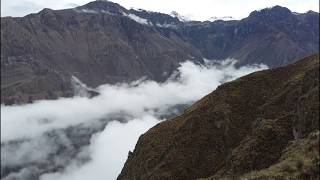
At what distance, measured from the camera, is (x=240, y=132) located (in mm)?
93500

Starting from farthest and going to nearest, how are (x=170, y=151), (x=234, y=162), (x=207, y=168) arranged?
(x=170, y=151), (x=207, y=168), (x=234, y=162)

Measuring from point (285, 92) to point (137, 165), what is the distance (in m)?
28.3

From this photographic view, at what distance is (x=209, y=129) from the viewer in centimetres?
9800

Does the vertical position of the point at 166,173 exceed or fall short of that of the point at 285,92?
it falls short

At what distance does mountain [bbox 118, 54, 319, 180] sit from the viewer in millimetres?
72438

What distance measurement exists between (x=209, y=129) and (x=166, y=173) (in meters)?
12.1

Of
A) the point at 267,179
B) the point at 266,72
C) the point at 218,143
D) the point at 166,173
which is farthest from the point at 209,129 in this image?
the point at 267,179

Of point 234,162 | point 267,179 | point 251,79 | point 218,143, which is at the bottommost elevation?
point 267,179

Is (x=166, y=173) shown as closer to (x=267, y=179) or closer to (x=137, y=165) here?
(x=137, y=165)

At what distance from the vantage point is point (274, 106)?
3620 inches

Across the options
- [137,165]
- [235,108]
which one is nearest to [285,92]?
[235,108]

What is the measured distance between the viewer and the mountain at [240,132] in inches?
2852

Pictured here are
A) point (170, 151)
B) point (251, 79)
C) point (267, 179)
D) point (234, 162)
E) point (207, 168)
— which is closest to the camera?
point (267, 179)

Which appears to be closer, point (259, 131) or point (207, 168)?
point (259, 131)
